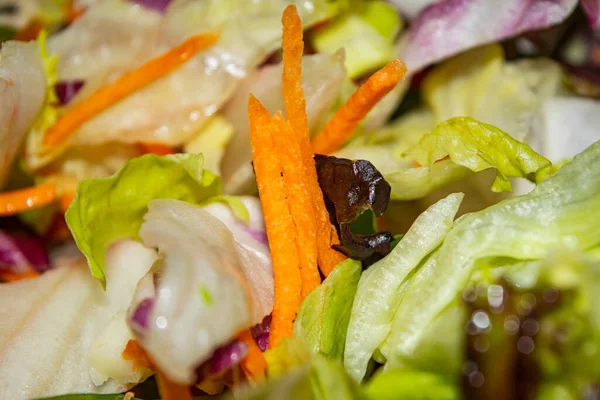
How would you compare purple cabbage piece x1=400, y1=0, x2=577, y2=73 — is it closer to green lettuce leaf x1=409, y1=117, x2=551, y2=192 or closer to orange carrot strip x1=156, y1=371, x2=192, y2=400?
green lettuce leaf x1=409, y1=117, x2=551, y2=192

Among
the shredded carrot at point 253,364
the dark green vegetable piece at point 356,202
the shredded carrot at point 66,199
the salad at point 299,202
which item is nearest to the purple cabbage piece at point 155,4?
the salad at point 299,202

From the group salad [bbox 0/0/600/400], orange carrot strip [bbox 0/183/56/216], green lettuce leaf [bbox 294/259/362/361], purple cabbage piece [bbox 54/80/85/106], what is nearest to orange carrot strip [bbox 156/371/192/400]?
salad [bbox 0/0/600/400]

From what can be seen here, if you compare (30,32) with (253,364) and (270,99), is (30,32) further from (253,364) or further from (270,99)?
(253,364)

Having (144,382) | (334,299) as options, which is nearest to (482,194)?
(334,299)

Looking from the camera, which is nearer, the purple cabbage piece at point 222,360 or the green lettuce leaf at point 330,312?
the purple cabbage piece at point 222,360

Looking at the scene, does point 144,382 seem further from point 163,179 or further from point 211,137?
point 211,137

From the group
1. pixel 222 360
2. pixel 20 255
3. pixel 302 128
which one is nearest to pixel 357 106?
pixel 302 128

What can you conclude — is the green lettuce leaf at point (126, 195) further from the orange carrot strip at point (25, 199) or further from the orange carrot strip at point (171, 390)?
the orange carrot strip at point (171, 390)
